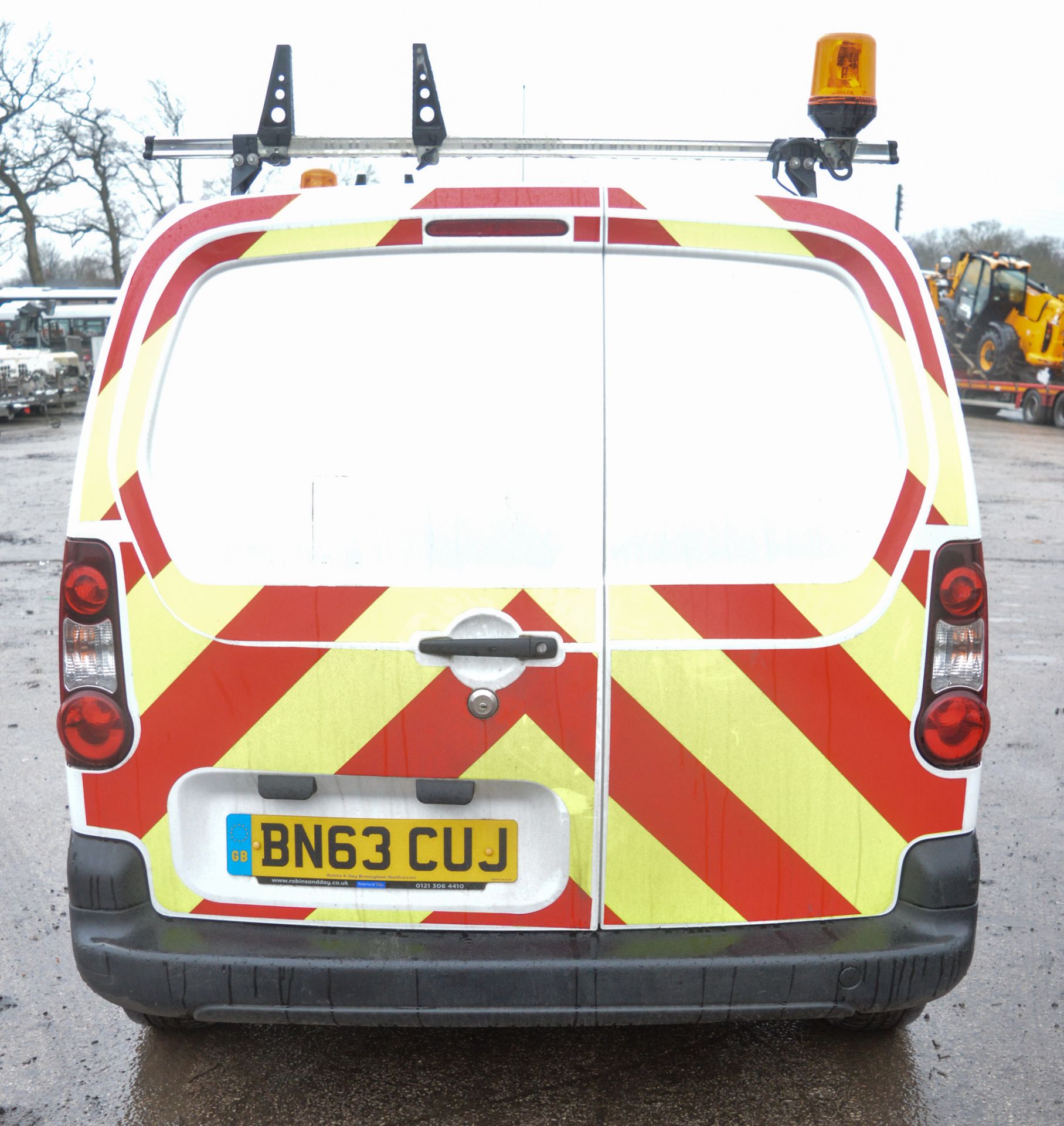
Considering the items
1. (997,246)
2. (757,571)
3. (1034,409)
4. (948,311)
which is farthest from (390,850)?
(997,246)

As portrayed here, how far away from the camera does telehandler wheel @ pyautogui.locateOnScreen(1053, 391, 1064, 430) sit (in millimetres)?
25266

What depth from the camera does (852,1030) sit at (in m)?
3.11

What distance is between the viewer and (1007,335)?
→ 2680 centimetres

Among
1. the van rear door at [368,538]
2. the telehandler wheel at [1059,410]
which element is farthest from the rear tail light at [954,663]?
the telehandler wheel at [1059,410]

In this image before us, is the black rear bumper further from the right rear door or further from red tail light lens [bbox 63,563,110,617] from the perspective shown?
red tail light lens [bbox 63,563,110,617]

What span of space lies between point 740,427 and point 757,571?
27cm

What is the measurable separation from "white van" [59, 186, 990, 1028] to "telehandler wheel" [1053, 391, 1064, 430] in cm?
2507

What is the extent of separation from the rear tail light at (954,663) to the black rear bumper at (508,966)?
0.21 metres

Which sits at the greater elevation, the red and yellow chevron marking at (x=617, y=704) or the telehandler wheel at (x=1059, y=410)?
the red and yellow chevron marking at (x=617, y=704)

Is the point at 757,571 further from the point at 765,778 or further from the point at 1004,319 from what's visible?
the point at 1004,319

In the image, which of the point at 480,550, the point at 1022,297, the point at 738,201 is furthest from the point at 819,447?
the point at 1022,297

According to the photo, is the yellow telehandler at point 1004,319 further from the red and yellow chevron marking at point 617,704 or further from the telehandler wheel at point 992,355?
the red and yellow chevron marking at point 617,704

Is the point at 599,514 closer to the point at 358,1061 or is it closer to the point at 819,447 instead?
the point at 819,447

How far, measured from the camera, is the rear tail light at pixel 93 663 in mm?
2412
